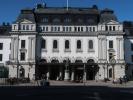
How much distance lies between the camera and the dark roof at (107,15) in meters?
97.7

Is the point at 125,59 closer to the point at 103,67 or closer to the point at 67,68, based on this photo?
the point at 103,67

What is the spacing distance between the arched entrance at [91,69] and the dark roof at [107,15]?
12829 millimetres

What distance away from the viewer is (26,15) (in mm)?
98562

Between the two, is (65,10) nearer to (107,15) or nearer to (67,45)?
(67,45)

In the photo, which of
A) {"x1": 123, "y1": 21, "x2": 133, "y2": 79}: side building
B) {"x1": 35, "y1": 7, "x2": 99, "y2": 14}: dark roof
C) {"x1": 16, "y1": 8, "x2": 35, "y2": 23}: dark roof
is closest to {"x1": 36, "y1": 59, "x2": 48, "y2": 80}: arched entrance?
{"x1": 16, "y1": 8, "x2": 35, "y2": 23}: dark roof

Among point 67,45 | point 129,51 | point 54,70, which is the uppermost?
point 67,45

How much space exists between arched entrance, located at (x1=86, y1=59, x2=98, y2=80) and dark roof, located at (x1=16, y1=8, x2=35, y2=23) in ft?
68.7

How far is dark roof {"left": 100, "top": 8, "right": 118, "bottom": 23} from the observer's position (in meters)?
97.7

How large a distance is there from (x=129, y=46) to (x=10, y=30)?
3806 centimetres

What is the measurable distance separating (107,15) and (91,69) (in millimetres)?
16997
